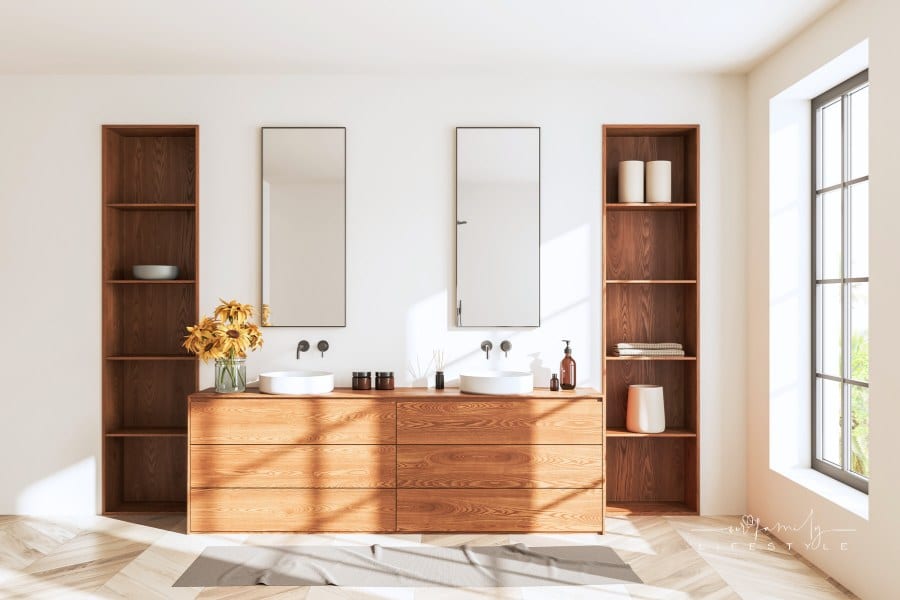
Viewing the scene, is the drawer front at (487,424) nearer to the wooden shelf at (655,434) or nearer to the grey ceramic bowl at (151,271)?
the wooden shelf at (655,434)

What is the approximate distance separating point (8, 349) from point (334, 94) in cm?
235

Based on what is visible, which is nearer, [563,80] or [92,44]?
[92,44]

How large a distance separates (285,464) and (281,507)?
0.22m

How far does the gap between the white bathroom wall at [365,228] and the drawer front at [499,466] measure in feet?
1.83

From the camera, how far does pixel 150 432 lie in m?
4.04

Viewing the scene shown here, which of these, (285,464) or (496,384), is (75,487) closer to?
(285,464)

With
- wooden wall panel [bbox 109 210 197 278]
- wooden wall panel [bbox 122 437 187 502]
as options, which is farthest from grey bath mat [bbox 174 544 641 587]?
wooden wall panel [bbox 109 210 197 278]

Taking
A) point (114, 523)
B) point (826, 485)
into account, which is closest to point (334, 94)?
point (114, 523)

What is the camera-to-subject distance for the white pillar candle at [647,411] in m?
4.02

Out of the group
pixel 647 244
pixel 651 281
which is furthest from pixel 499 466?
pixel 647 244

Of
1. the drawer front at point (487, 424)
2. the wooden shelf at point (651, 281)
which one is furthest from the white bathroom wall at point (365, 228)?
the drawer front at point (487, 424)

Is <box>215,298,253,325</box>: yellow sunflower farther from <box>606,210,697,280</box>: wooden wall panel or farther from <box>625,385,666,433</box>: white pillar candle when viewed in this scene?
<box>625,385,666,433</box>: white pillar candle

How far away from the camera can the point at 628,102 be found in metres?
4.11

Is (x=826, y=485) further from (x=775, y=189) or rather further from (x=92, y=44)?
(x=92, y=44)
